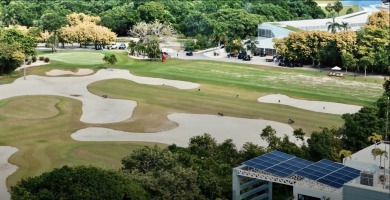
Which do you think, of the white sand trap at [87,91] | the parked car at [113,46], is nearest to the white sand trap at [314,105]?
the white sand trap at [87,91]

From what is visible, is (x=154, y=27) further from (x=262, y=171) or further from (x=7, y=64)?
(x=262, y=171)

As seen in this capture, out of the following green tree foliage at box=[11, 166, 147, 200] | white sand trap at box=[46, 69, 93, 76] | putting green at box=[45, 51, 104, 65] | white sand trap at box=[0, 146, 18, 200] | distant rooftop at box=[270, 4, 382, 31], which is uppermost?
distant rooftop at box=[270, 4, 382, 31]

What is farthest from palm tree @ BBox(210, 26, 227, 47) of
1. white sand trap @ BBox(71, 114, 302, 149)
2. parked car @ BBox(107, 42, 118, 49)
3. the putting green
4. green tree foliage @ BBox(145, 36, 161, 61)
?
white sand trap @ BBox(71, 114, 302, 149)

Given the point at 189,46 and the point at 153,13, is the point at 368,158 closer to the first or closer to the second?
the point at 189,46

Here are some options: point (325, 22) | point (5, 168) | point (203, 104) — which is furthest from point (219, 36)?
point (5, 168)

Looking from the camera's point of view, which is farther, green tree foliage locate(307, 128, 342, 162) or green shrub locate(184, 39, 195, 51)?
green shrub locate(184, 39, 195, 51)

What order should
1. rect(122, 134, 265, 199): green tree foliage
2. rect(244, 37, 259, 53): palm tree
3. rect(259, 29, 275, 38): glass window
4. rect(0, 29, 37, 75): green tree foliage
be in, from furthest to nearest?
rect(259, 29, 275, 38): glass window < rect(244, 37, 259, 53): palm tree < rect(0, 29, 37, 75): green tree foliage < rect(122, 134, 265, 199): green tree foliage

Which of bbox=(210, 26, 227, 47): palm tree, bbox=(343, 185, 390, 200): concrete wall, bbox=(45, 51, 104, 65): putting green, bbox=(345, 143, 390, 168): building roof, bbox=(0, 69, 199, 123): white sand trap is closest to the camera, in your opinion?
bbox=(343, 185, 390, 200): concrete wall

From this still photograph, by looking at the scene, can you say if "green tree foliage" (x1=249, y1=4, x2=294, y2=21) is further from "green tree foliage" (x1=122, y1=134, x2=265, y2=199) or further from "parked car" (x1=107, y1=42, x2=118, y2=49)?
"green tree foliage" (x1=122, y1=134, x2=265, y2=199)

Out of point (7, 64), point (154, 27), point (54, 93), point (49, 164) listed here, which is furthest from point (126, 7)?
point (49, 164)
